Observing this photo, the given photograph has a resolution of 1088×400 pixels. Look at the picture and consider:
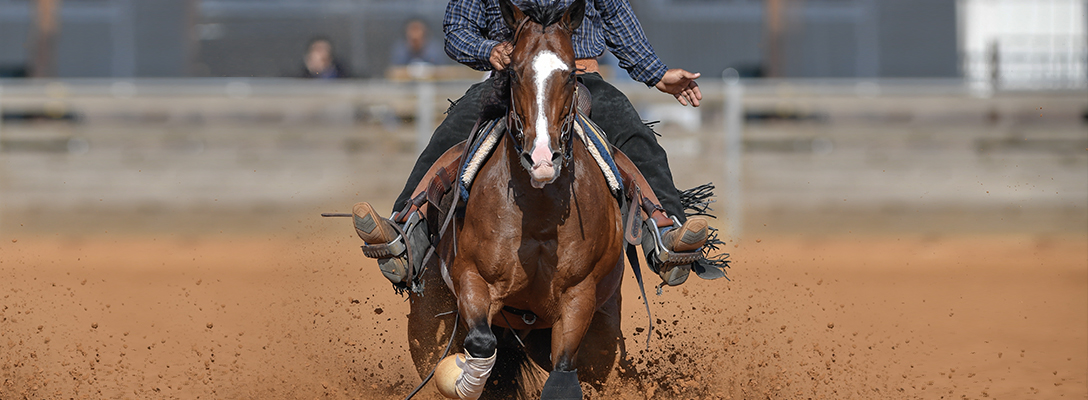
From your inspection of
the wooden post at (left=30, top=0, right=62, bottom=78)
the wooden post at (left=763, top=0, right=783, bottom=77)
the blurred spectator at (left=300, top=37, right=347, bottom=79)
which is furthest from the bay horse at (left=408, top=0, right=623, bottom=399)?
the wooden post at (left=30, top=0, right=62, bottom=78)

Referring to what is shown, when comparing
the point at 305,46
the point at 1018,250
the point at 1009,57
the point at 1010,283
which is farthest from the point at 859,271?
the point at 1009,57

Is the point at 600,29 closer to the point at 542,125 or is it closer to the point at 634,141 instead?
the point at 634,141

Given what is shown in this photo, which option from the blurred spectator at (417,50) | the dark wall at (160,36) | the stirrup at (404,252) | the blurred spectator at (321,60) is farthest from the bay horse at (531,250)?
the dark wall at (160,36)

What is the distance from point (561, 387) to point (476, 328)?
0.39 m

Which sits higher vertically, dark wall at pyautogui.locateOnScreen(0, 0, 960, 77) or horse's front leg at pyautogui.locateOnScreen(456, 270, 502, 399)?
dark wall at pyautogui.locateOnScreen(0, 0, 960, 77)

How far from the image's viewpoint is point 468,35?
163 inches

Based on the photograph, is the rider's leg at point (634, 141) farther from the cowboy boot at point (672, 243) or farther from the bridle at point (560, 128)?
the bridle at point (560, 128)

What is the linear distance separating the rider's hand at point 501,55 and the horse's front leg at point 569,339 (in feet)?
3.03

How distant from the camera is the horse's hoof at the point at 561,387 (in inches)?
152

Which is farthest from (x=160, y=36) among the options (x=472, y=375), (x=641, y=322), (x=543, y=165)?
(x=543, y=165)

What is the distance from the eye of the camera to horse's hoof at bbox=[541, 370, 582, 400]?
3.86m

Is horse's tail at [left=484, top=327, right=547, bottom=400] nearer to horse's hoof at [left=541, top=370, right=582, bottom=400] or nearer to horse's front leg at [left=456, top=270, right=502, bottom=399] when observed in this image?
horse's front leg at [left=456, top=270, right=502, bottom=399]

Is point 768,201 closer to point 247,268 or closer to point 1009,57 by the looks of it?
point 247,268

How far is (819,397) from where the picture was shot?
5.07m
